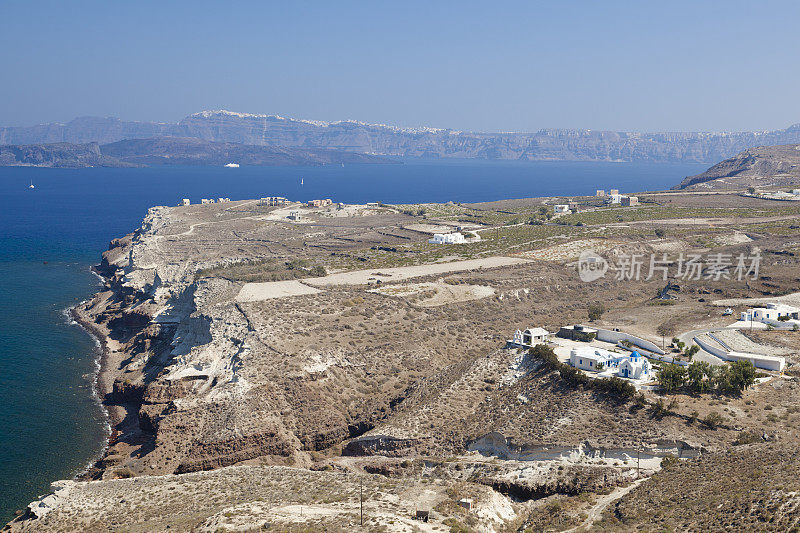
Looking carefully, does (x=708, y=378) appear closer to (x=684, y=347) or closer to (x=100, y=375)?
(x=684, y=347)

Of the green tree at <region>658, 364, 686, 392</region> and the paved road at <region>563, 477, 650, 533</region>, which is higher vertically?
the green tree at <region>658, 364, 686, 392</region>

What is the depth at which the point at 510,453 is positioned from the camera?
30.8 metres

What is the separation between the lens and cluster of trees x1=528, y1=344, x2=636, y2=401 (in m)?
31.7

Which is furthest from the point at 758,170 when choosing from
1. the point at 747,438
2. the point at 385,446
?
the point at 385,446

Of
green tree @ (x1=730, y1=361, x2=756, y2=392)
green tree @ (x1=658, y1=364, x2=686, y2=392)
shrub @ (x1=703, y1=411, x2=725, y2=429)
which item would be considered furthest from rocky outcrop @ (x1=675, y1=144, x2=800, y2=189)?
shrub @ (x1=703, y1=411, x2=725, y2=429)

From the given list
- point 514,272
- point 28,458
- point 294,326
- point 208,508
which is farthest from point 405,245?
point 208,508

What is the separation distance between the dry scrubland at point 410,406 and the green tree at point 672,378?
2.44 feet

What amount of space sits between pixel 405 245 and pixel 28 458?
4536cm

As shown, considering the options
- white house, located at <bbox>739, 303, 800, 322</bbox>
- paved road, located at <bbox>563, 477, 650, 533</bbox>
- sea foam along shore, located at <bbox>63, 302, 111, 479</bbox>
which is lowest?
sea foam along shore, located at <bbox>63, 302, 111, 479</bbox>

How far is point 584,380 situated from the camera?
1328 inches

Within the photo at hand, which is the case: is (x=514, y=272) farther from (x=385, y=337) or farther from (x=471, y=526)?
(x=471, y=526)

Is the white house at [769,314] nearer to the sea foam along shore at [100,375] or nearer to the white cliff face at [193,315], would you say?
the white cliff face at [193,315]

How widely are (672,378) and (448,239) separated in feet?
156

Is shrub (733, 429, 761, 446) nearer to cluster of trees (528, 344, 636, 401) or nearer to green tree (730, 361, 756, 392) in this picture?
green tree (730, 361, 756, 392)
